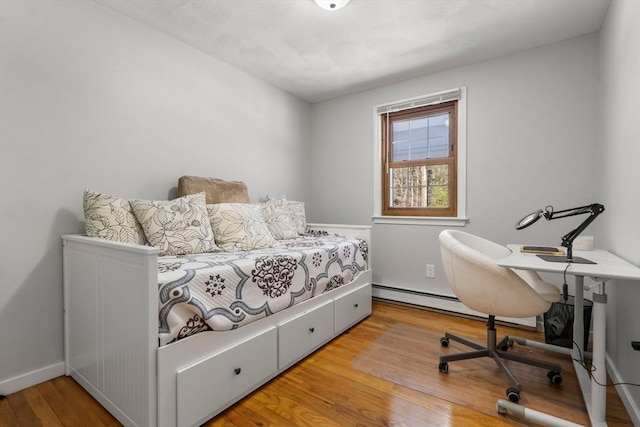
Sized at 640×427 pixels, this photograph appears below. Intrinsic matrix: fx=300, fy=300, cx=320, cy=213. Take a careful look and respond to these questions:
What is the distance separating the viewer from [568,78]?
2.31 m

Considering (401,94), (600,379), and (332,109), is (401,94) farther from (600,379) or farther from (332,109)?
(600,379)

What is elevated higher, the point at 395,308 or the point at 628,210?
the point at 628,210

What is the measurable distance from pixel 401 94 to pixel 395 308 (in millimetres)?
2152

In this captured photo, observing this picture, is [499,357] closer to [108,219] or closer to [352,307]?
[352,307]

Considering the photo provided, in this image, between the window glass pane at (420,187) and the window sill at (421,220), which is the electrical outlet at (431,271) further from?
the window glass pane at (420,187)

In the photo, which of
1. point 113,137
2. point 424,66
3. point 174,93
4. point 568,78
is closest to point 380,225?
point 424,66

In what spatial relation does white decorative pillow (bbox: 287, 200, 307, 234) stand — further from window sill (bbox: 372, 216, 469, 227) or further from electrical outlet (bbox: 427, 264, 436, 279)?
electrical outlet (bbox: 427, 264, 436, 279)

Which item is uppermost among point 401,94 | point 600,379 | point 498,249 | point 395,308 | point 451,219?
point 401,94

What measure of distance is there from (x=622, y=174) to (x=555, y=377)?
1.15 meters

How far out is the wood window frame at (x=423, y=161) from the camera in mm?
2836

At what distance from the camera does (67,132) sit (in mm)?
1751

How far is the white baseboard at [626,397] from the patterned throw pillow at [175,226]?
7.40 feet

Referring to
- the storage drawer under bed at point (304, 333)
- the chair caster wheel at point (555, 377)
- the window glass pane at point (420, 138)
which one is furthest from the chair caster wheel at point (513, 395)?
the window glass pane at point (420, 138)

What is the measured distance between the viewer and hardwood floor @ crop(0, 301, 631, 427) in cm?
137
